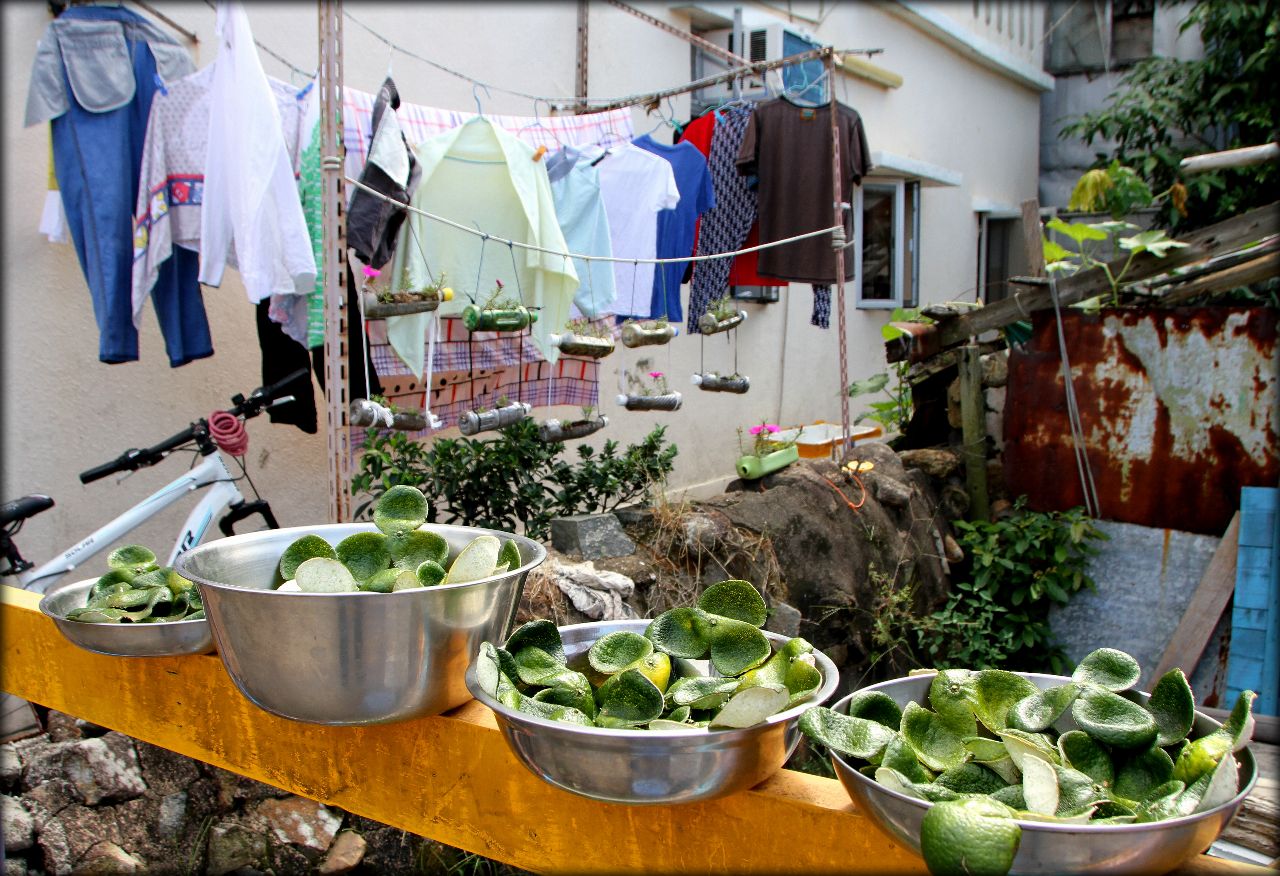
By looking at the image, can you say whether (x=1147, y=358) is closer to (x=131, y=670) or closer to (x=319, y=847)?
(x=319, y=847)

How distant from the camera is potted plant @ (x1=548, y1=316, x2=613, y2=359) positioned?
12.2ft

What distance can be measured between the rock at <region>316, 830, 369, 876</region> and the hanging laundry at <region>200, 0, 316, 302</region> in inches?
72.8

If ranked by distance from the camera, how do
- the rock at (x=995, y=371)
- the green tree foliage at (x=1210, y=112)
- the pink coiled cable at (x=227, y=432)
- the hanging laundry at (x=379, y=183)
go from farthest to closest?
the green tree foliage at (x=1210, y=112) → the rock at (x=995, y=371) → the pink coiled cable at (x=227, y=432) → the hanging laundry at (x=379, y=183)

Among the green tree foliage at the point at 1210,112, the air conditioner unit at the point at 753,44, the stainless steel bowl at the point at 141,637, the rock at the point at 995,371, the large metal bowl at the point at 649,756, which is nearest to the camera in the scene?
the large metal bowl at the point at 649,756

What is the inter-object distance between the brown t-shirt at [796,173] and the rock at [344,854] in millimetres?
3243

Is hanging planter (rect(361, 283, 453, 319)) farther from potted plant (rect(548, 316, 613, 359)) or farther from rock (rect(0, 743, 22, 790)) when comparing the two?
rock (rect(0, 743, 22, 790))

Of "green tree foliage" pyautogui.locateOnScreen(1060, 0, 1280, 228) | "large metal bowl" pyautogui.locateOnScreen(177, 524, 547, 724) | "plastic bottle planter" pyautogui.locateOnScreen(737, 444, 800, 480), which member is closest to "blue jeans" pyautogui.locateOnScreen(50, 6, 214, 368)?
"large metal bowl" pyautogui.locateOnScreen(177, 524, 547, 724)

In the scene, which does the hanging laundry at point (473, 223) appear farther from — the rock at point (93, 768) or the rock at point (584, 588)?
the rock at point (93, 768)

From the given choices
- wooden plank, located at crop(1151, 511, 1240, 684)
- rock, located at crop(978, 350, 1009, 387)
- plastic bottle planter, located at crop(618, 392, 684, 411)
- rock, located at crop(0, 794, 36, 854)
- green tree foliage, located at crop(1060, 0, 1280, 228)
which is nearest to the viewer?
rock, located at crop(0, 794, 36, 854)

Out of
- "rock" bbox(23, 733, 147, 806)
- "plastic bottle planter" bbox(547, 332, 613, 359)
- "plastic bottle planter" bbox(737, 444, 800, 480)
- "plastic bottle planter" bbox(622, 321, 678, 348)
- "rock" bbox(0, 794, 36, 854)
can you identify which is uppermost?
"plastic bottle planter" bbox(622, 321, 678, 348)

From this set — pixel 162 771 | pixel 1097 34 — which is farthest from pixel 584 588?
pixel 1097 34

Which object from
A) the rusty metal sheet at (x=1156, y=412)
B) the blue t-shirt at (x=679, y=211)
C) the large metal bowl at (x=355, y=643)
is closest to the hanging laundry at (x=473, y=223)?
the blue t-shirt at (x=679, y=211)

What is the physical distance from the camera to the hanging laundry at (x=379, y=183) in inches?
124

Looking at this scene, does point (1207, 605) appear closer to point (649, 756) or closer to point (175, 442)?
point (649, 756)
